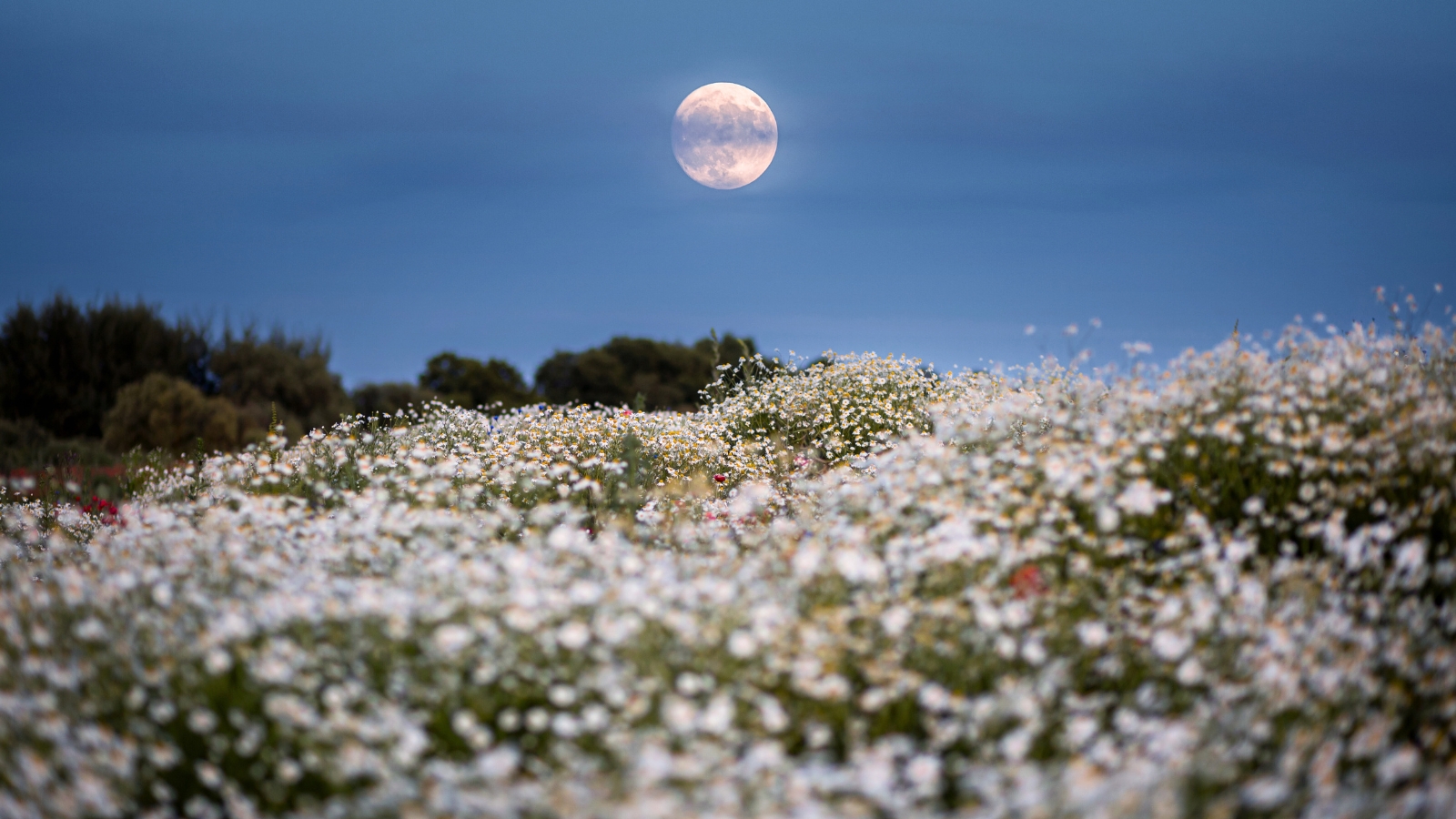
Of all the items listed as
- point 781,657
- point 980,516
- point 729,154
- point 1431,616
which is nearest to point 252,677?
point 781,657

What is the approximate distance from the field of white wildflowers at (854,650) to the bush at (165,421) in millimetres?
17969

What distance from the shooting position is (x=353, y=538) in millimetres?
4996

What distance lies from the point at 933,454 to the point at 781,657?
203 centimetres

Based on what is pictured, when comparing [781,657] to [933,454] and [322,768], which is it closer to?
[322,768]

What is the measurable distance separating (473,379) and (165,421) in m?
14.3

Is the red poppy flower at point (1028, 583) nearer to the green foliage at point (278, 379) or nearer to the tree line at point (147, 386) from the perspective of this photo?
the tree line at point (147, 386)

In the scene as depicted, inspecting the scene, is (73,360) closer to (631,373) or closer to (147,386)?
(147,386)

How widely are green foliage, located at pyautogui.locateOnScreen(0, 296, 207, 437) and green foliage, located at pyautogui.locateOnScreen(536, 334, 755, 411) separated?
13408 mm

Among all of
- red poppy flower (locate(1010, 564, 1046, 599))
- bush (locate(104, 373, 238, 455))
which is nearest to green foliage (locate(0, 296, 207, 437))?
bush (locate(104, 373, 238, 455))

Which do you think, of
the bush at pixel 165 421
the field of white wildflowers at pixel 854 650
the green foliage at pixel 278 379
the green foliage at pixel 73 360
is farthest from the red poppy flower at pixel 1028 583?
the green foliage at pixel 73 360

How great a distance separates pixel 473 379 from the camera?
34.7m

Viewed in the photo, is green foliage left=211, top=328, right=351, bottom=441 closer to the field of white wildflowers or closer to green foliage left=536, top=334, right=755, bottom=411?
green foliage left=536, top=334, right=755, bottom=411

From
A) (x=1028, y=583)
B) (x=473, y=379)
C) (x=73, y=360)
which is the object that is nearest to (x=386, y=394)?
(x=473, y=379)

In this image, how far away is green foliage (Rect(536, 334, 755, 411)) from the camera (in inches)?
1379
